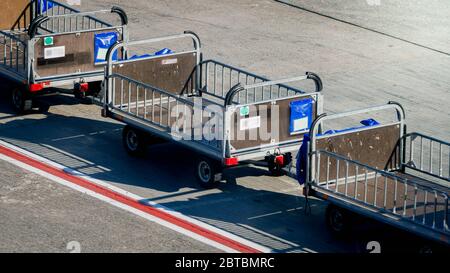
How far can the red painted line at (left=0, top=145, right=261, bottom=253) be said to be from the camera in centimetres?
1741

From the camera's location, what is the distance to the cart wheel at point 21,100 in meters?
22.5

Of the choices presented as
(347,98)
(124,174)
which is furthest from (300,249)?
(347,98)

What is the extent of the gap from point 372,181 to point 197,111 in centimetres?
360

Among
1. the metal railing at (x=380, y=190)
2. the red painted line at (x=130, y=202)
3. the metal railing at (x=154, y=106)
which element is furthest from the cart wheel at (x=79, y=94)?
the metal railing at (x=380, y=190)

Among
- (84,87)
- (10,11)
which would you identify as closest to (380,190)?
(84,87)

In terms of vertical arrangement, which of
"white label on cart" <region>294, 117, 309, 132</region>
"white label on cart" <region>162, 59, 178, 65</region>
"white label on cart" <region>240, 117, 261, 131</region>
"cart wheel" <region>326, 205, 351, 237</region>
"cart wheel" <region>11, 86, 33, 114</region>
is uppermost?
"white label on cart" <region>162, 59, 178, 65</region>

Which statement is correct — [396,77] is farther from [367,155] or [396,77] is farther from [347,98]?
[367,155]

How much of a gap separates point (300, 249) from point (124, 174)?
4.08 m

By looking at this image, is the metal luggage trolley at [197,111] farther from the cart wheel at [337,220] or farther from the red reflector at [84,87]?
the cart wheel at [337,220]

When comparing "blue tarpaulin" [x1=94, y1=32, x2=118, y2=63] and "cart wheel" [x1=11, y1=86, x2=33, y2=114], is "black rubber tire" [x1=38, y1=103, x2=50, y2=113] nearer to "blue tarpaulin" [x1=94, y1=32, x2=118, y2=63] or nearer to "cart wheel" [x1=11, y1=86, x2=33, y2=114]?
"cart wheel" [x1=11, y1=86, x2=33, y2=114]

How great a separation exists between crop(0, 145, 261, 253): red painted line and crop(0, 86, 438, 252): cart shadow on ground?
1.00 ft

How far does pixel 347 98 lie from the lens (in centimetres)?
2436

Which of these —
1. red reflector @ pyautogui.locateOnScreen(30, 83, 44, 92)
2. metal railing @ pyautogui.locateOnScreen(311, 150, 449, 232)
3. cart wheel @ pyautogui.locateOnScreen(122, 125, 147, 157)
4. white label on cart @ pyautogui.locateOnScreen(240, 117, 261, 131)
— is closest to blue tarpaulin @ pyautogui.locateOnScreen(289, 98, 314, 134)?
white label on cart @ pyautogui.locateOnScreen(240, 117, 261, 131)

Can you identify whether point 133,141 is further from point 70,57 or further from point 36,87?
point 70,57
